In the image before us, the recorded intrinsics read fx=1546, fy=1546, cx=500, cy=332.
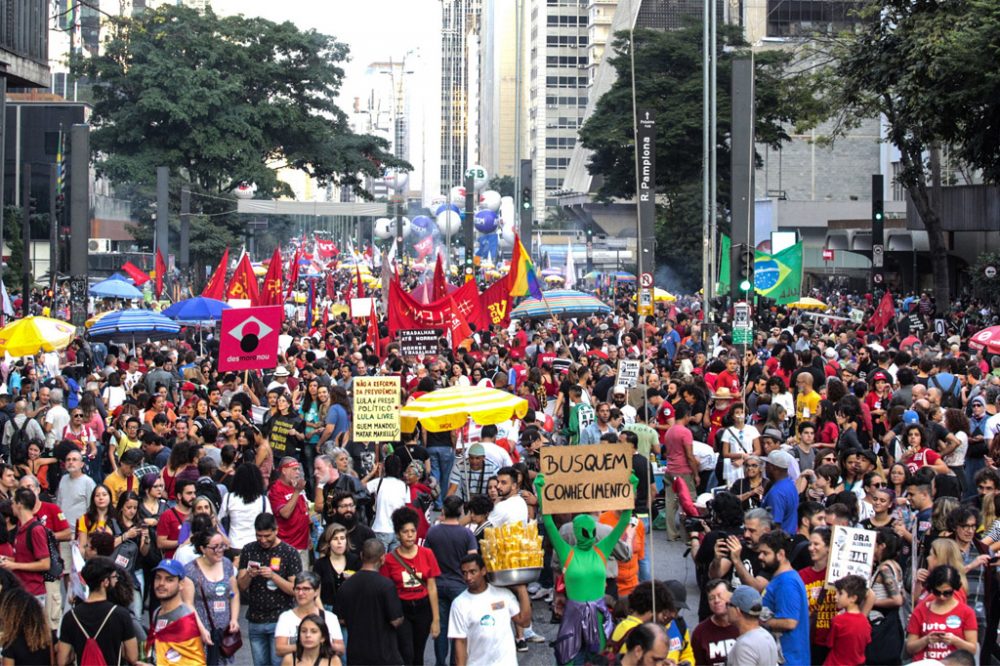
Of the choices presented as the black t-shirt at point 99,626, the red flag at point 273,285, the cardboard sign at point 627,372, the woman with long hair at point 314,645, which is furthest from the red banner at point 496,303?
the woman with long hair at point 314,645

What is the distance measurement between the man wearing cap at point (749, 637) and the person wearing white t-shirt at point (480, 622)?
134 cm

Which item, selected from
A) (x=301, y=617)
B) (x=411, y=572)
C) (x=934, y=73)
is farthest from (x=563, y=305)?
(x=301, y=617)

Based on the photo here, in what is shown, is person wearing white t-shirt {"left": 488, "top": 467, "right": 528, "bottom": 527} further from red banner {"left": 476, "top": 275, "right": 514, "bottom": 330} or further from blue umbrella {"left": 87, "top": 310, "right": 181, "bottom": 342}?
red banner {"left": 476, "top": 275, "right": 514, "bottom": 330}

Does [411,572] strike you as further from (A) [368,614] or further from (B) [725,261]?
(B) [725,261]

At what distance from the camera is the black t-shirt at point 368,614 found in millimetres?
8141

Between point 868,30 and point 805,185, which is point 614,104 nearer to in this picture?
point 805,185

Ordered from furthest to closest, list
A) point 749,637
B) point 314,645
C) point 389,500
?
point 389,500
point 314,645
point 749,637

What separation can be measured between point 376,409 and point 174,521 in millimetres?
3027

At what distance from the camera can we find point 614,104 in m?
59.3

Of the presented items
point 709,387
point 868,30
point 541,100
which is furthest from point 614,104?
point 541,100

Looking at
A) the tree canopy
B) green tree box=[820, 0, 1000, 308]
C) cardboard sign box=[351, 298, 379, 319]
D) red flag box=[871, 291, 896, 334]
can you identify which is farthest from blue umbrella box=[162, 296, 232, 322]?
the tree canopy

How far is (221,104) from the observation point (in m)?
57.7

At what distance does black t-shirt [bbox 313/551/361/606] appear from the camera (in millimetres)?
8891

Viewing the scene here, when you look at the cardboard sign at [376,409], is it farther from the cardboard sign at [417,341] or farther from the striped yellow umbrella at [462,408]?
the cardboard sign at [417,341]
